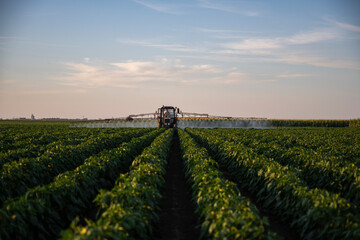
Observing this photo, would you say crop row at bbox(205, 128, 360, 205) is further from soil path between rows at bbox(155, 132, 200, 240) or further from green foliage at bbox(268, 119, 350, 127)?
green foliage at bbox(268, 119, 350, 127)

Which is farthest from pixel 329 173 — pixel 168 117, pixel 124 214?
pixel 168 117

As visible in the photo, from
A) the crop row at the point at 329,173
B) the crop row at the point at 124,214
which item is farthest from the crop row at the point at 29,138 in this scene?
the crop row at the point at 329,173

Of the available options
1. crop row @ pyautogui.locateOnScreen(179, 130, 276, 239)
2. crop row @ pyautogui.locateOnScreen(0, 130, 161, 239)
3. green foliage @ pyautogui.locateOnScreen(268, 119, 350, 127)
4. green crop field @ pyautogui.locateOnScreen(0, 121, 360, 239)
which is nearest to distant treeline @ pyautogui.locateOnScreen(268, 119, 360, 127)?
green foliage @ pyautogui.locateOnScreen(268, 119, 350, 127)

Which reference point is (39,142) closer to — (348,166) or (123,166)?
(123,166)

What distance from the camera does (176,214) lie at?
334 inches

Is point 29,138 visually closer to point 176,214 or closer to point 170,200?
point 170,200

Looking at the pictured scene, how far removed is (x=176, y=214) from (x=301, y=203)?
11.0 feet

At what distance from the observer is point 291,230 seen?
7398 millimetres

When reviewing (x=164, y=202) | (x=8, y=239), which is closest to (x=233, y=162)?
(x=164, y=202)

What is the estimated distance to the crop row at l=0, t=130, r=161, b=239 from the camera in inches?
223

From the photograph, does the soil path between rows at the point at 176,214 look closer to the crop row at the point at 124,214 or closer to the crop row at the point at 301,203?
the crop row at the point at 124,214

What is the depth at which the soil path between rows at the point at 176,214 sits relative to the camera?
23.3 ft

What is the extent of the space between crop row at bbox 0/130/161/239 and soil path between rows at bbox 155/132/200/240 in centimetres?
209

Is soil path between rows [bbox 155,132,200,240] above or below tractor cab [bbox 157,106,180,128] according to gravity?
below
